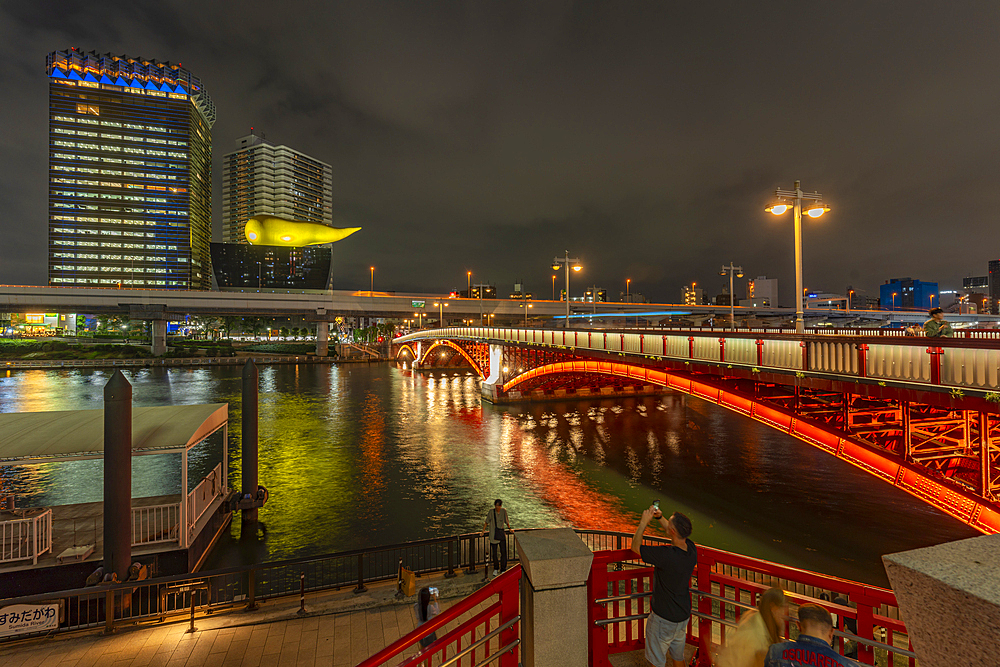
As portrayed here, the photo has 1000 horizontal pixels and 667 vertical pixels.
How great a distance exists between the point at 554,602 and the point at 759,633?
166 centimetres

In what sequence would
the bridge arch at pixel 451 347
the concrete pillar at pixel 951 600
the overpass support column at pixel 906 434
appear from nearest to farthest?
the concrete pillar at pixel 951 600 → the overpass support column at pixel 906 434 → the bridge arch at pixel 451 347

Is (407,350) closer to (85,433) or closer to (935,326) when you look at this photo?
(85,433)

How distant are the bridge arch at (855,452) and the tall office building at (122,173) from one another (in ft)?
548

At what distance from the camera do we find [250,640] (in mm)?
8164

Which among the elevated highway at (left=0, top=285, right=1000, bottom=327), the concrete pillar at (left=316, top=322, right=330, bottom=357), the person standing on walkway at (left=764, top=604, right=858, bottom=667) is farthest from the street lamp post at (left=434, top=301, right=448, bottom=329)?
the person standing on walkway at (left=764, top=604, right=858, bottom=667)

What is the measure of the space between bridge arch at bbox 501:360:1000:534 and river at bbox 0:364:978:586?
3.85 metres

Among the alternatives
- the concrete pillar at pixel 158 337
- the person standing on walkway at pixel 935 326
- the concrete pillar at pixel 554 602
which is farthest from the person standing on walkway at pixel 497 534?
the concrete pillar at pixel 158 337

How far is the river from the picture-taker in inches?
648

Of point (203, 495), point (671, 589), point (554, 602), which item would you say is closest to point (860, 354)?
point (671, 589)

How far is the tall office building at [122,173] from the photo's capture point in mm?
139125

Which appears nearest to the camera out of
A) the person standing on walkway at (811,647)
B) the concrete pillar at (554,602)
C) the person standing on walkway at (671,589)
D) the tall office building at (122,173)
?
the person standing on walkway at (811,647)

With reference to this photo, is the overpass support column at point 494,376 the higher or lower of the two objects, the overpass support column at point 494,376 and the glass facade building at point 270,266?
Result: the lower

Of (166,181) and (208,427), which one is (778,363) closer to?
(208,427)

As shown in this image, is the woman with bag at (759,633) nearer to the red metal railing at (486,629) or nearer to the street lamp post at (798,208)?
the red metal railing at (486,629)
